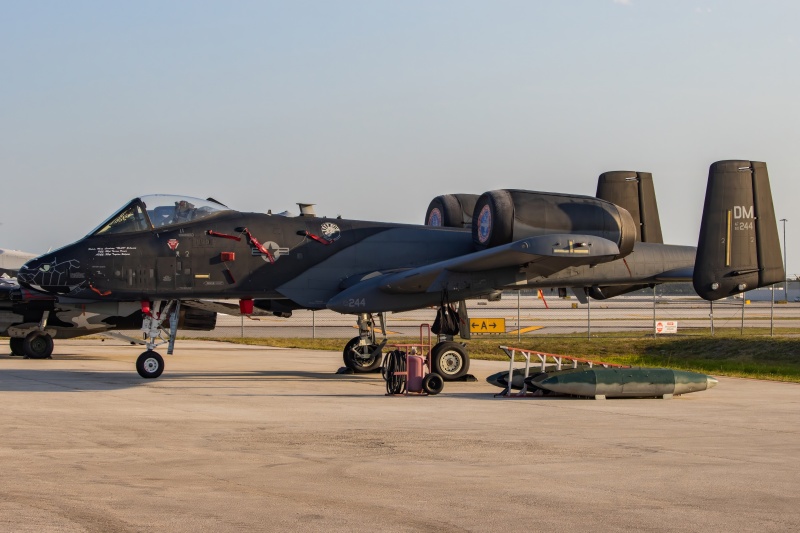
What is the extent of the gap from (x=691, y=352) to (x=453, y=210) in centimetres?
1151

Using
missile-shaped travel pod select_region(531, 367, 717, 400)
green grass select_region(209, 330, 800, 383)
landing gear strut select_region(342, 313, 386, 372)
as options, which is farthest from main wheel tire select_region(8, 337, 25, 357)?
missile-shaped travel pod select_region(531, 367, 717, 400)

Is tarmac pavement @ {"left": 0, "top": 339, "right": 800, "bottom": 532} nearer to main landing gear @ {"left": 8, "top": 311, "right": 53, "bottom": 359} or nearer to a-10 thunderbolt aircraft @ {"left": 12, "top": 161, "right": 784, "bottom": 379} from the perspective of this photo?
a-10 thunderbolt aircraft @ {"left": 12, "top": 161, "right": 784, "bottom": 379}

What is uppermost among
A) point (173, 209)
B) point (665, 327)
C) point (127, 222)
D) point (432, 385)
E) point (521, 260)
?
point (173, 209)

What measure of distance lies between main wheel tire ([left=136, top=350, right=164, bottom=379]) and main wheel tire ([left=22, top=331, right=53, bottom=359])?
865 cm

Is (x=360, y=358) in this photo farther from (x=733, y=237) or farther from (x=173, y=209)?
(x=733, y=237)

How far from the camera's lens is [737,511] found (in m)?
7.43

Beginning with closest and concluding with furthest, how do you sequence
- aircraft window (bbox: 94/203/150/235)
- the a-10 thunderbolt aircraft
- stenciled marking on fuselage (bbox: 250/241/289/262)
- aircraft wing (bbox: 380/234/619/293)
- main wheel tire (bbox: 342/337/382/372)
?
aircraft wing (bbox: 380/234/619/293) → the a-10 thunderbolt aircraft → aircraft window (bbox: 94/203/150/235) → stenciled marking on fuselage (bbox: 250/241/289/262) → main wheel tire (bbox: 342/337/382/372)

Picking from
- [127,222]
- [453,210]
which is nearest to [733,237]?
[453,210]

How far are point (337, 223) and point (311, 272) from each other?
127 centimetres

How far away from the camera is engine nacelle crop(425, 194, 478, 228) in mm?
23047

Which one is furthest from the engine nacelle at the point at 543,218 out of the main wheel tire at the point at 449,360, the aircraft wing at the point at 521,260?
the main wheel tire at the point at 449,360

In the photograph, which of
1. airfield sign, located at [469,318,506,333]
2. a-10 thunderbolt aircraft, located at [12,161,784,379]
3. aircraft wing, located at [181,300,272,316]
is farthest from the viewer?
airfield sign, located at [469,318,506,333]

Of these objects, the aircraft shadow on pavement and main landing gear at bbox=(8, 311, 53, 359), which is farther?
main landing gear at bbox=(8, 311, 53, 359)

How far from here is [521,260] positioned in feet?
60.5
